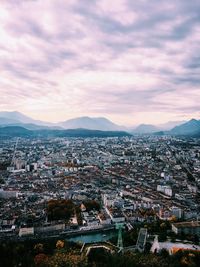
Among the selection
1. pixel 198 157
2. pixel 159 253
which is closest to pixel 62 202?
pixel 159 253

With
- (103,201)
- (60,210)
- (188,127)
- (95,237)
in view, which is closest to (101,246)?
(95,237)

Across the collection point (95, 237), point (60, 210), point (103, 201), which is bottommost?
point (95, 237)

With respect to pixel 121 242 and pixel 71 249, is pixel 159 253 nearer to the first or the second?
pixel 121 242

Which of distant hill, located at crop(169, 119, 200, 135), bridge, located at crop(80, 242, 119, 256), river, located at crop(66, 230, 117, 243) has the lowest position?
river, located at crop(66, 230, 117, 243)

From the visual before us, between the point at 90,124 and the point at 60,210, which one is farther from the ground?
the point at 90,124

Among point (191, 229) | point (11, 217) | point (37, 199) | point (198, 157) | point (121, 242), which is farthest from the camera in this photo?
point (198, 157)

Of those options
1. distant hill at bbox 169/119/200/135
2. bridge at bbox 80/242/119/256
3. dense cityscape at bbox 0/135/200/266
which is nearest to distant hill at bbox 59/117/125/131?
distant hill at bbox 169/119/200/135

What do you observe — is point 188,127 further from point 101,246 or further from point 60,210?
point 101,246

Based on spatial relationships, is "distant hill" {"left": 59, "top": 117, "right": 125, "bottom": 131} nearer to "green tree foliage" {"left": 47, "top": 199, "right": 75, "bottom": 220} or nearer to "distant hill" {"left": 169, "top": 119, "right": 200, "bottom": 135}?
"distant hill" {"left": 169, "top": 119, "right": 200, "bottom": 135}
